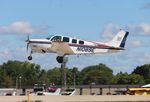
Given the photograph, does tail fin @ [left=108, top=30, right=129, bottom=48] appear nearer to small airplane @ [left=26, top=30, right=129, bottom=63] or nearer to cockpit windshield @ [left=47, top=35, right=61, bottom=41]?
small airplane @ [left=26, top=30, right=129, bottom=63]

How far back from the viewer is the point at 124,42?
70000 mm

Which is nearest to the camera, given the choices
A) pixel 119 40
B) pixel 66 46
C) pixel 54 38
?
pixel 66 46

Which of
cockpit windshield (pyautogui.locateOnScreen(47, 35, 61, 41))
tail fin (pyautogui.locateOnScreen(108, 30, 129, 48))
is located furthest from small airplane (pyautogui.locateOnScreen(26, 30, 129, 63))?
tail fin (pyautogui.locateOnScreen(108, 30, 129, 48))

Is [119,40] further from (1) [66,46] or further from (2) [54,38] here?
(2) [54,38]

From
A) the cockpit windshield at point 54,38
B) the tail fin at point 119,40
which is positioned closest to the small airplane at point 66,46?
the cockpit windshield at point 54,38

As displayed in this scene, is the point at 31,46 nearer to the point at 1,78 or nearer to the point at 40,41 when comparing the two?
the point at 40,41

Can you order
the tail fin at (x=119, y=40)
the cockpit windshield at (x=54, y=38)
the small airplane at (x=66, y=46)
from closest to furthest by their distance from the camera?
the small airplane at (x=66, y=46) < the cockpit windshield at (x=54, y=38) < the tail fin at (x=119, y=40)

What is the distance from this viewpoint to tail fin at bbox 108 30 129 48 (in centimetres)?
6866

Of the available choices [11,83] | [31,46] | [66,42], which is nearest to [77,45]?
[66,42]

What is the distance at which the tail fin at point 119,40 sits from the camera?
2703 inches

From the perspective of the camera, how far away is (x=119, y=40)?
229 ft

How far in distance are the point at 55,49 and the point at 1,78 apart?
13144 centimetres

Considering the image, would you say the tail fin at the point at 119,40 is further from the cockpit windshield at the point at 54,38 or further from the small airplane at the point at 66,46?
the cockpit windshield at the point at 54,38

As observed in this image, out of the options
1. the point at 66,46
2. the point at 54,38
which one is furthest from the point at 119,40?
the point at 54,38
